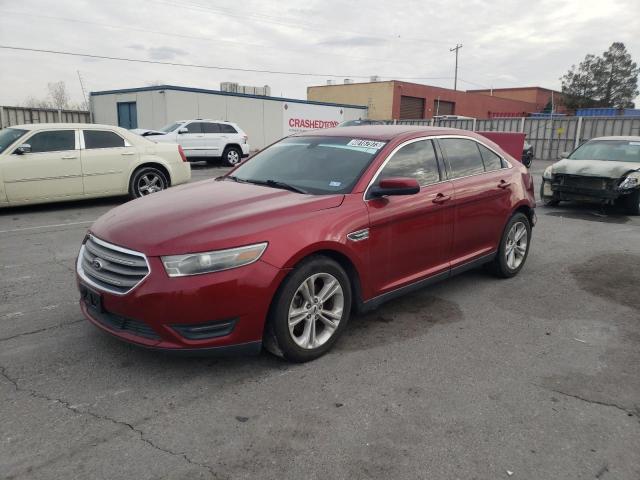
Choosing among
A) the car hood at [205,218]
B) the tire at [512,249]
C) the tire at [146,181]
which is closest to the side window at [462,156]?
the tire at [512,249]

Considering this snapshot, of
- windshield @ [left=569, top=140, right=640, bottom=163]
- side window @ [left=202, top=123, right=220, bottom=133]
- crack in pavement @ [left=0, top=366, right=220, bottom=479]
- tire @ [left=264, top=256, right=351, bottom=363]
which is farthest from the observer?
side window @ [left=202, top=123, right=220, bottom=133]

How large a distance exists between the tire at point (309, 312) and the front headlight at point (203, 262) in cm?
38

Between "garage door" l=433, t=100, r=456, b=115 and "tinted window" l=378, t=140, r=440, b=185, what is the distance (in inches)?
1875

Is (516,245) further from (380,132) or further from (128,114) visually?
(128,114)

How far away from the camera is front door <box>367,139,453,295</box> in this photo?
392 cm

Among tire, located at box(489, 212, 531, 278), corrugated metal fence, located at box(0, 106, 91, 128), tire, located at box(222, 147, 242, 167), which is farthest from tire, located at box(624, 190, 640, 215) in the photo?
corrugated metal fence, located at box(0, 106, 91, 128)

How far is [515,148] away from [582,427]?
17.5 metres

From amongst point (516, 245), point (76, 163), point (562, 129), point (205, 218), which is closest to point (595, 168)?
point (516, 245)

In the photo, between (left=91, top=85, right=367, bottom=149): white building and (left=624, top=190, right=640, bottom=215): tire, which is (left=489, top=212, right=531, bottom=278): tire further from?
(left=91, top=85, right=367, bottom=149): white building

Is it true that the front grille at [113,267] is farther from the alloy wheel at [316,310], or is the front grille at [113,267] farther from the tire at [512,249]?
the tire at [512,249]

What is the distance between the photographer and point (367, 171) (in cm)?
401

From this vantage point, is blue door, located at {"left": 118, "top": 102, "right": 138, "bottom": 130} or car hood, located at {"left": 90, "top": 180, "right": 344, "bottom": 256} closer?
car hood, located at {"left": 90, "top": 180, "right": 344, "bottom": 256}

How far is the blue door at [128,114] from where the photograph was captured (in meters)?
26.2

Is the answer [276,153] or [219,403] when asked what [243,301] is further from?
[276,153]
